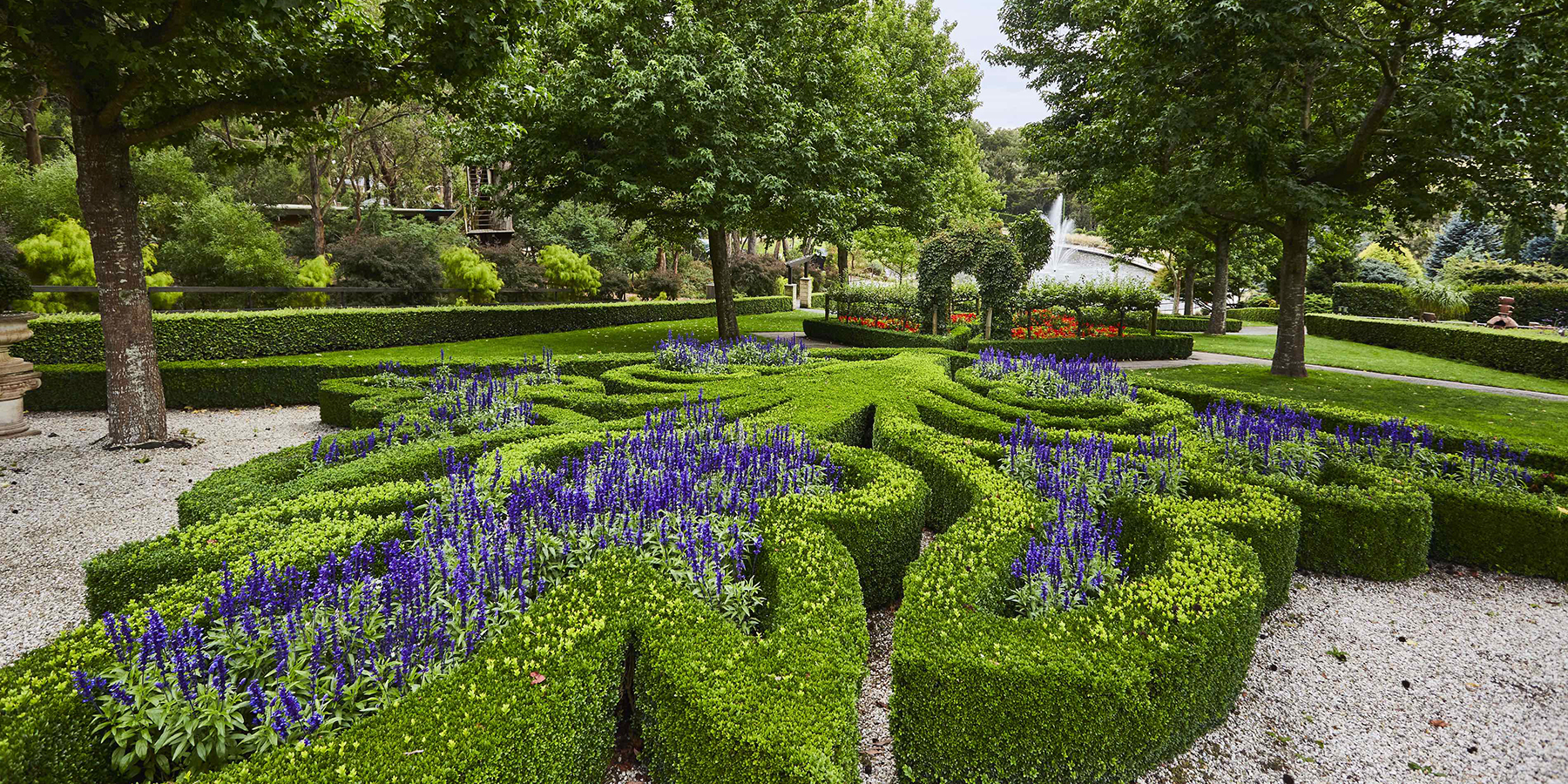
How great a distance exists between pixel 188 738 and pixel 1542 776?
5801 mm

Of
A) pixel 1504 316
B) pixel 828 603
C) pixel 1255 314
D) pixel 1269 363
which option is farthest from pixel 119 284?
pixel 1255 314

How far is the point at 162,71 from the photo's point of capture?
689 centimetres

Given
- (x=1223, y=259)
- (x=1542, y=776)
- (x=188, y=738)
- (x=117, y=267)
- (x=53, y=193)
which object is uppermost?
(x=53, y=193)

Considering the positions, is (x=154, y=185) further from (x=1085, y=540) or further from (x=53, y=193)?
(x=1085, y=540)

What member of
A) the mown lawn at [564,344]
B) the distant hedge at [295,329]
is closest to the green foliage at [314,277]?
the distant hedge at [295,329]

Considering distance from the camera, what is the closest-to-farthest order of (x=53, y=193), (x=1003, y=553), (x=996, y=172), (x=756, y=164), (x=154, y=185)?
(x=1003, y=553)
(x=756, y=164)
(x=53, y=193)
(x=154, y=185)
(x=996, y=172)

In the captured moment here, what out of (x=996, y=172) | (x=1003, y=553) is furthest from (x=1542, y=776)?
(x=996, y=172)

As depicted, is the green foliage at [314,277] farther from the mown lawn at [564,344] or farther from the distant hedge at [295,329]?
the mown lawn at [564,344]

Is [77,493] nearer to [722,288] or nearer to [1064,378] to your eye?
[1064,378]

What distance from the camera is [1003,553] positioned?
378cm

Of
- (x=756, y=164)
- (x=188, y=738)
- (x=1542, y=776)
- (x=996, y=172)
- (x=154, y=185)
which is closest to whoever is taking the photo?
(x=188, y=738)

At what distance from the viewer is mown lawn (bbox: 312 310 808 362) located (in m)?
12.8

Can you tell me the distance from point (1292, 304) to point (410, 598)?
48.8 ft

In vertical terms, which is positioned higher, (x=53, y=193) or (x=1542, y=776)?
(x=53, y=193)
